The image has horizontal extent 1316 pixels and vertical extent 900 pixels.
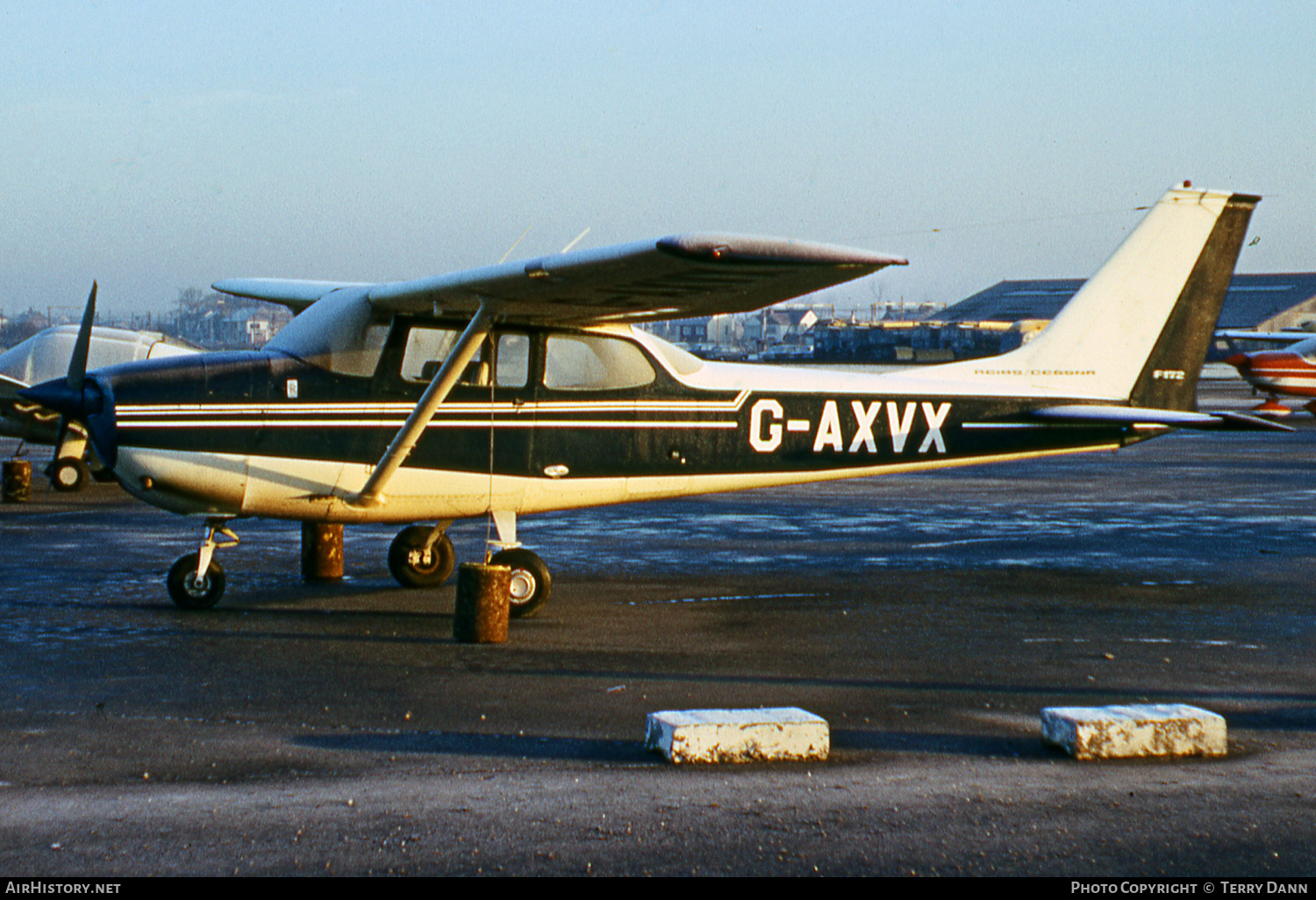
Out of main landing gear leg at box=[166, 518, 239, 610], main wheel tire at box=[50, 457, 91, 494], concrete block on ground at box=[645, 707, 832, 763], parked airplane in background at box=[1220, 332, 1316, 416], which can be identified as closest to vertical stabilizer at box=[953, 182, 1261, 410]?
main landing gear leg at box=[166, 518, 239, 610]

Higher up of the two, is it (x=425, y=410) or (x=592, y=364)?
(x=592, y=364)

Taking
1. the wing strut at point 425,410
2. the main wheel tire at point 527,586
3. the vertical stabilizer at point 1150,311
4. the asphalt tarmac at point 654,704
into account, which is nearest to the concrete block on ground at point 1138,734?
the asphalt tarmac at point 654,704

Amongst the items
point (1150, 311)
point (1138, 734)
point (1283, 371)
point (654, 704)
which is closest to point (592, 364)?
point (654, 704)

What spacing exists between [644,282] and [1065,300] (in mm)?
113007

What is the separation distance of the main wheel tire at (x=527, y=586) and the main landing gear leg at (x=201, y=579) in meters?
1.94

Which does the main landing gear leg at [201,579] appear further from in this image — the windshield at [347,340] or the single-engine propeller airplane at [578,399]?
the windshield at [347,340]

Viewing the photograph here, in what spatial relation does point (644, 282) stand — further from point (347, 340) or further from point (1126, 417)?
point (1126, 417)

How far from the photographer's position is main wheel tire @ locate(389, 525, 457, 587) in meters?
10.5

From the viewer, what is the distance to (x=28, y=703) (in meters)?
6.59

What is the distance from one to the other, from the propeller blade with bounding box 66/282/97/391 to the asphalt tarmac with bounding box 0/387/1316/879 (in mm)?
1580

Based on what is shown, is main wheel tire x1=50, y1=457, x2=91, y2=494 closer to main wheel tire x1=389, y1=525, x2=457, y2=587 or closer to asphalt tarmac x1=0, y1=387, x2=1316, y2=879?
asphalt tarmac x1=0, y1=387, x2=1316, y2=879

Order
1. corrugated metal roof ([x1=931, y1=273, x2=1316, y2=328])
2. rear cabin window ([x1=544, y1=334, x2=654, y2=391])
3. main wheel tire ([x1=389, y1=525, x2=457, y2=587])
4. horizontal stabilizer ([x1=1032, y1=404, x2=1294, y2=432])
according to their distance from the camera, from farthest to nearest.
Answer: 1. corrugated metal roof ([x1=931, y1=273, x2=1316, y2=328])
2. horizontal stabilizer ([x1=1032, y1=404, x2=1294, y2=432])
3. main wheel tire ([x1=389, y1=525, x2=457, y2=587])
4. rear cabin window ([x1=544, y1=334, x2=654, y2=391])

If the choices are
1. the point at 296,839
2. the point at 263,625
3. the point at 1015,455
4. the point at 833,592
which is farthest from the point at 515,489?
the point at 296,839

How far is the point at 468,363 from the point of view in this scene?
31.0ft
